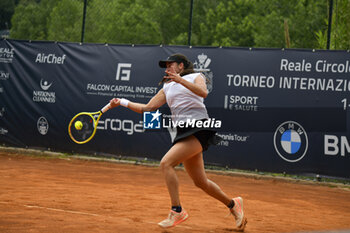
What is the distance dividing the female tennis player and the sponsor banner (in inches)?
195

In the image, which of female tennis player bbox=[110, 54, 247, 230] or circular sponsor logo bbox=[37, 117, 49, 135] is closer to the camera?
female tennis player bbox=[110, 54, 247, 230]

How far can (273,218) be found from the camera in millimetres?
7609

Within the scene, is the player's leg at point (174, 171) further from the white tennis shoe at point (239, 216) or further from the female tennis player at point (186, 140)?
the white tennis shoe at point (239, 216)

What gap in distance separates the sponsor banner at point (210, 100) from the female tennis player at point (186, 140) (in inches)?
195

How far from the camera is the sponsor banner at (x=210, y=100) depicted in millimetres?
11148

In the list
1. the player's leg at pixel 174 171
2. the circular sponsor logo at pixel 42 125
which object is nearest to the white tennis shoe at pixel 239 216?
the player's leg at pixel 174 171

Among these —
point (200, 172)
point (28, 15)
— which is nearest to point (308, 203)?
point (200, 172)

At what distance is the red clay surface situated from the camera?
666 centimetres

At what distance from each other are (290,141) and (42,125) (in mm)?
5893

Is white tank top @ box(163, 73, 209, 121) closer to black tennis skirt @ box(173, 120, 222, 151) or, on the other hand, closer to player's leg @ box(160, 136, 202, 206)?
black tennis skirt @ box(173, 120, 222, 151)

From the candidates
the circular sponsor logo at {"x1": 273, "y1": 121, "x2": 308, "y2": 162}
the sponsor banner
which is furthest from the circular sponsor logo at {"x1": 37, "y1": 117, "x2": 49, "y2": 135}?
the circular sponsor logo at {"x1": 273, "y1": 121, "x2": 308, "y2": 162}

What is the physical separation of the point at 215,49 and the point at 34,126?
4807 mm

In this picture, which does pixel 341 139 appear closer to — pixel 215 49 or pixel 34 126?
pixel 215 49

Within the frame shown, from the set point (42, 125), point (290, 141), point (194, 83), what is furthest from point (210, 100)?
point (194, 83)
